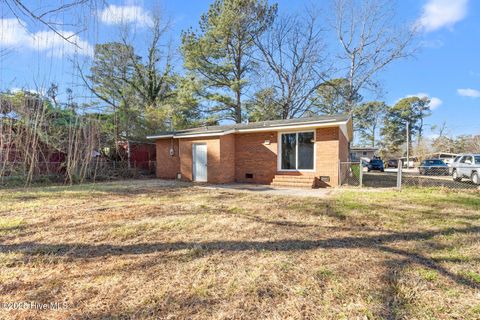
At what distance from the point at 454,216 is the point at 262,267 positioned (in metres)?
4.78

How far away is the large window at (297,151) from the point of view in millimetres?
10391

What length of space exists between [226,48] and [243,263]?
18.1 meters

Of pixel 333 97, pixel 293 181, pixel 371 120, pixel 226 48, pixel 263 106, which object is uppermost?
pixel 226 48

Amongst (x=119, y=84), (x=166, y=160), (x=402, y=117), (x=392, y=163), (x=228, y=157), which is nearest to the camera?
(x=228, y=157)

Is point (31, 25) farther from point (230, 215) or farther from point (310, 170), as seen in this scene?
point (310, 170)

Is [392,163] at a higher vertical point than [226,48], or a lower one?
lower

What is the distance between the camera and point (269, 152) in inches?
436

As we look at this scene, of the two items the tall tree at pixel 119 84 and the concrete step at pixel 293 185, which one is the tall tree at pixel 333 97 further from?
the tall tree at pixel 119 84

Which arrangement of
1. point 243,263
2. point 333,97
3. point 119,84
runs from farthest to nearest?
point 333,97, point 119,84, point 243,263

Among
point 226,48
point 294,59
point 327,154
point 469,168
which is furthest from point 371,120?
point 327,154

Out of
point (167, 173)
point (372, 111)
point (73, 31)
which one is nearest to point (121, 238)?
point (73, 31)

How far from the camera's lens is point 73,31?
10.3ft

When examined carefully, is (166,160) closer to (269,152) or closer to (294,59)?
(269,152)

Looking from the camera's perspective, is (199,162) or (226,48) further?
(226,48)
